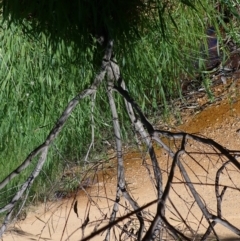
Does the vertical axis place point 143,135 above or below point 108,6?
below

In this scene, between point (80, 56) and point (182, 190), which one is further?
point (182, 190)

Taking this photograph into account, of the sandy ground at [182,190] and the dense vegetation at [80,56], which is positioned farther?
the sandy ground at [182,190]

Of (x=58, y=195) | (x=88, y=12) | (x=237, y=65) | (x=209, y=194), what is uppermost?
(x=237, y=65)

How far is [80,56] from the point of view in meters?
0.87

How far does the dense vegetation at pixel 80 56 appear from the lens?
839 millimetres

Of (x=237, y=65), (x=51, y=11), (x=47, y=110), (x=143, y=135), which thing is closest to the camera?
(x=143, y=135)

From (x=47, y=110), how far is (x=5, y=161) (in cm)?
18

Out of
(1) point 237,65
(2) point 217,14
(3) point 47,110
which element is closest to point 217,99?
(1) point 237,65

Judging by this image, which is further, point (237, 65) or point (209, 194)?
point (237, 65)

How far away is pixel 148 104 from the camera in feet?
3.32

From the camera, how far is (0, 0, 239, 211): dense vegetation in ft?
2.75

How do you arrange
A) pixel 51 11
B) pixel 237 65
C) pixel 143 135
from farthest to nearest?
pixel 237 65 → pixel 51 11 → pixel 143 135

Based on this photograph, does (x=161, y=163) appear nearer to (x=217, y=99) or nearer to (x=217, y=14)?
(x=217, y=99)

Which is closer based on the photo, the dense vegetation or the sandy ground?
the dense vegetation
